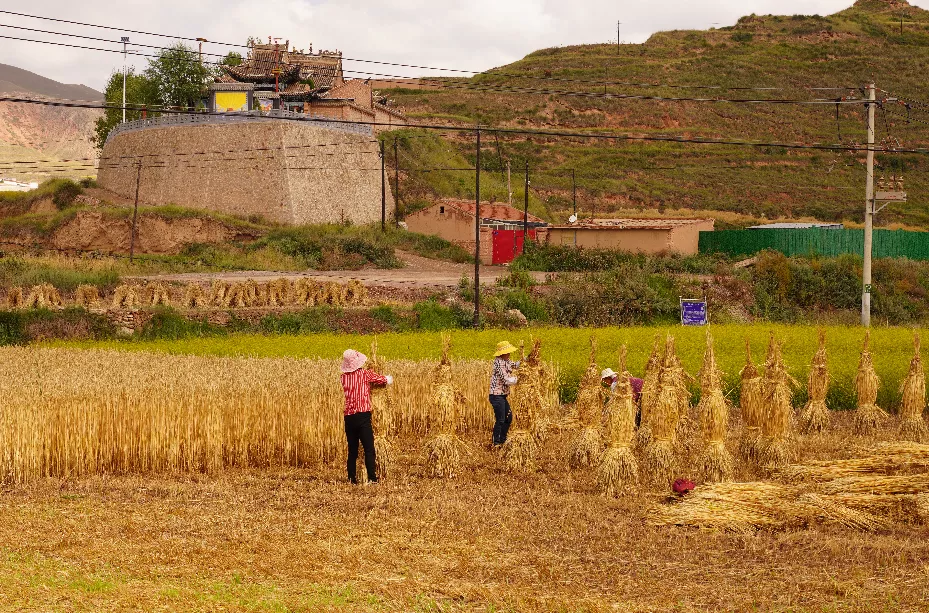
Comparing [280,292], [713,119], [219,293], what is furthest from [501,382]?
[713,119]

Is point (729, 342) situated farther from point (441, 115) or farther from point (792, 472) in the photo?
point (441, 115)

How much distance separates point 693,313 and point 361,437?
2361 centimetres

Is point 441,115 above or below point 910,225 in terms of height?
above

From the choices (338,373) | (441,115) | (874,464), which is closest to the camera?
(874,464)

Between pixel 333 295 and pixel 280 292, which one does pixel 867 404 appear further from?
pixel 280 292

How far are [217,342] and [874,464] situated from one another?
837 inches

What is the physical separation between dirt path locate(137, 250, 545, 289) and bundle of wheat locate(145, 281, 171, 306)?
2.57 meters

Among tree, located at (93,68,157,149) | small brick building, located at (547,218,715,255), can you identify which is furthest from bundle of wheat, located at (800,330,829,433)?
tree, located at (93,68,157,149)

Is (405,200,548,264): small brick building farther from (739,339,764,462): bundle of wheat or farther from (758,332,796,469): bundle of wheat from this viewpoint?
(758,332,796,469): bundle of wheat

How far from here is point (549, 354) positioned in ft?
87.5

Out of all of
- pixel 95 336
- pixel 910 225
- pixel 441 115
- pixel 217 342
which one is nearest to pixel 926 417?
pixel 217 342

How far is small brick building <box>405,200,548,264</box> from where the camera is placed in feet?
195

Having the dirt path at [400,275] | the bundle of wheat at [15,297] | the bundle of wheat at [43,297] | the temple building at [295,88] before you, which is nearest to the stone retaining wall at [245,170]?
the temple building at [295,88]

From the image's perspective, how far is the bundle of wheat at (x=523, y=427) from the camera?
14953 mm
